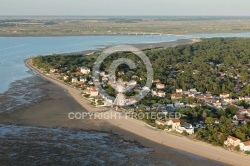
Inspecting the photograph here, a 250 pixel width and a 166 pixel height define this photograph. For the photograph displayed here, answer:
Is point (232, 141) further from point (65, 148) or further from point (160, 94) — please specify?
point (160, 94)

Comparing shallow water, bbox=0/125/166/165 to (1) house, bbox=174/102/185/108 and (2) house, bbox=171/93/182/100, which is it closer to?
(1) house, bbox=174/102/185/108

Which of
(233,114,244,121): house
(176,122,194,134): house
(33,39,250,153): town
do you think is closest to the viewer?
(33,39,250,153): town

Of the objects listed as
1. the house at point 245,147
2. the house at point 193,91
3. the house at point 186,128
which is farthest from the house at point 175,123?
the house at point 193,91

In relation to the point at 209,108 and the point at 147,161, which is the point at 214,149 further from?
the point at 209,108

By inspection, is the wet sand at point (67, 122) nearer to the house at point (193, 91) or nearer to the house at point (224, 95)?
the house at point (193, 91)

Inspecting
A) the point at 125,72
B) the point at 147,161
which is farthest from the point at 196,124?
the point at 125,72

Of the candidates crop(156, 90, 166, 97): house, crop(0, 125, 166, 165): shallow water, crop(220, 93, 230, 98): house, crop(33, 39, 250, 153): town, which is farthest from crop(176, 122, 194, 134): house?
crop(220, 93, 230, 98): house

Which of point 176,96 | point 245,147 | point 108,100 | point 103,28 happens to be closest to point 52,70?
point 108,100
